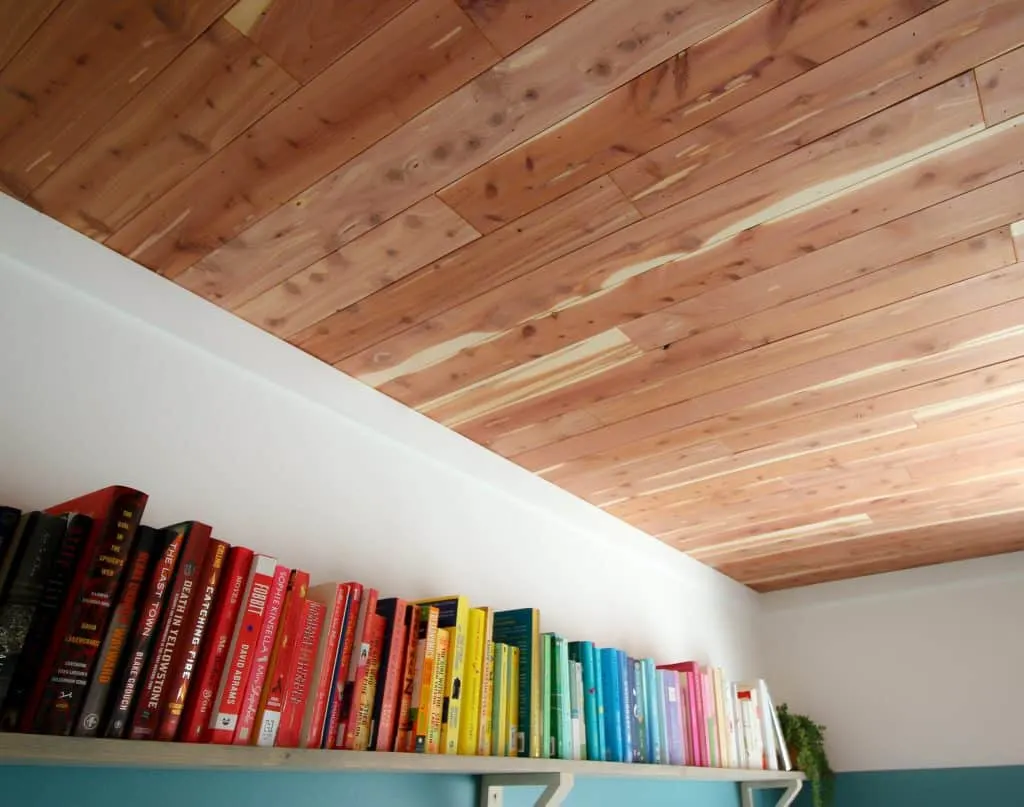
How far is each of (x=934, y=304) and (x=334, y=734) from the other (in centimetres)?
141

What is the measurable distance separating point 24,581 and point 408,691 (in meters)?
0.72

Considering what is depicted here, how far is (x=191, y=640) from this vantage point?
1.11 m

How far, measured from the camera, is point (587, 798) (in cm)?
200

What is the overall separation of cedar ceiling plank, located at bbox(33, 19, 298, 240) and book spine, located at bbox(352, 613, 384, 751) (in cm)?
86

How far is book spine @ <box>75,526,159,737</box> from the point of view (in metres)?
0.98

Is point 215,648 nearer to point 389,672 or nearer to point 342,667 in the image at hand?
point 342,667

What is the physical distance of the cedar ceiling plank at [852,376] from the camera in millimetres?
1600

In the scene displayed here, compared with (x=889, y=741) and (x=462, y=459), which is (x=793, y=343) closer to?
(x=462, y=459)

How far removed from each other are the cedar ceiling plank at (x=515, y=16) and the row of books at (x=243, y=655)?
809 mm

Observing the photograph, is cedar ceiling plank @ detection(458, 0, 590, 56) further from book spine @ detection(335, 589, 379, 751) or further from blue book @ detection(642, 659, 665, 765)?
blue book @ detection(642, 659, 665, 765)

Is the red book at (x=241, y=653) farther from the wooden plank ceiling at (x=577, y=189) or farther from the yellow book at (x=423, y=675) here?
the wooden plank ceiling at (x=577, y=189)

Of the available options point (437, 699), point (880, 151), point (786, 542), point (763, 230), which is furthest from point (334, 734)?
point (786, 542)

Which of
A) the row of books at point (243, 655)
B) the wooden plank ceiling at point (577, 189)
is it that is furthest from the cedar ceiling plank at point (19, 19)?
the row of books at point (243, 655)

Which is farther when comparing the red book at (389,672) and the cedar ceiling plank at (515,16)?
the red book at (389,672)
